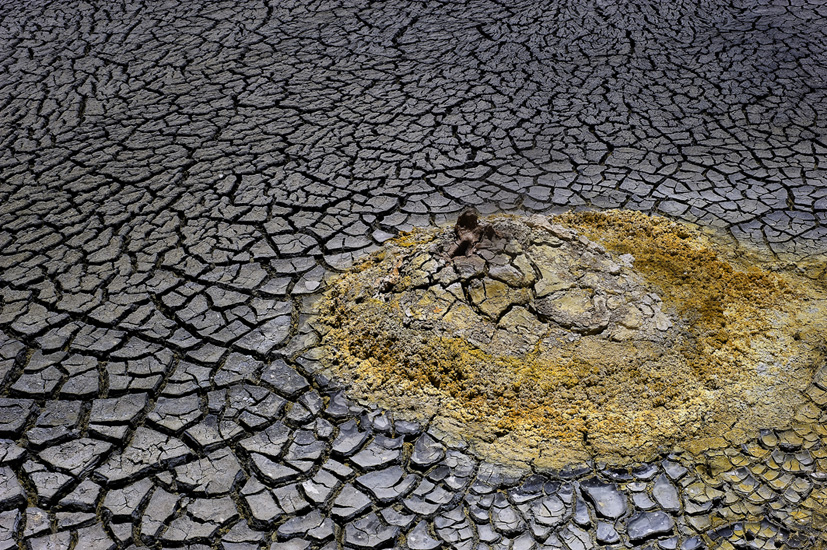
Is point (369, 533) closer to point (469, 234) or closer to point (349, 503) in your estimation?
point (349, 503)

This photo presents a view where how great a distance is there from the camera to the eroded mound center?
3426mm

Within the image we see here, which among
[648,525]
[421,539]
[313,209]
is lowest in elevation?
[648,525]

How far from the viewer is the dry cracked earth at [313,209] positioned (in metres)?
3.10

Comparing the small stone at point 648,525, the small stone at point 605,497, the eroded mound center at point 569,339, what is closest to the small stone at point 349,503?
the eroded mound center at point 569,339

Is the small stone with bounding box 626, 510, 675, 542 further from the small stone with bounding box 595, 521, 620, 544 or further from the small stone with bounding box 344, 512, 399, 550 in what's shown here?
the small stone with bounding box 344, 512, 399, 550

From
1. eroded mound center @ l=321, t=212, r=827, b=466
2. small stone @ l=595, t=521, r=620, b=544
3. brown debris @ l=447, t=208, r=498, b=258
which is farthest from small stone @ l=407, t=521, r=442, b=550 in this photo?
brown debris @ l=447, t=208, r=498, b=258

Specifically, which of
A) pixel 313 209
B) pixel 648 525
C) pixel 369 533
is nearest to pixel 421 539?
pixel 369 533

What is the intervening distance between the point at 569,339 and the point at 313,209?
6.61ft

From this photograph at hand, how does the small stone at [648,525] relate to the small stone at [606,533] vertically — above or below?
below

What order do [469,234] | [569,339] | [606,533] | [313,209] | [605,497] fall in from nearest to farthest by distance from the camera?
[606,533], [605,497], [569,339], [469,234], [313,209]

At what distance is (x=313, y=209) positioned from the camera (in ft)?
16.1

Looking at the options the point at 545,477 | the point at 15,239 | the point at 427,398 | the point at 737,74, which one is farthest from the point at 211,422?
the point at 737,74

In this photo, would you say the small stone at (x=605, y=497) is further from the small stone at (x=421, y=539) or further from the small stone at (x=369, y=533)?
the small stone at (x=369, y=533)

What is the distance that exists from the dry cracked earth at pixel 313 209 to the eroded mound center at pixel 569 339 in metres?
0.15
